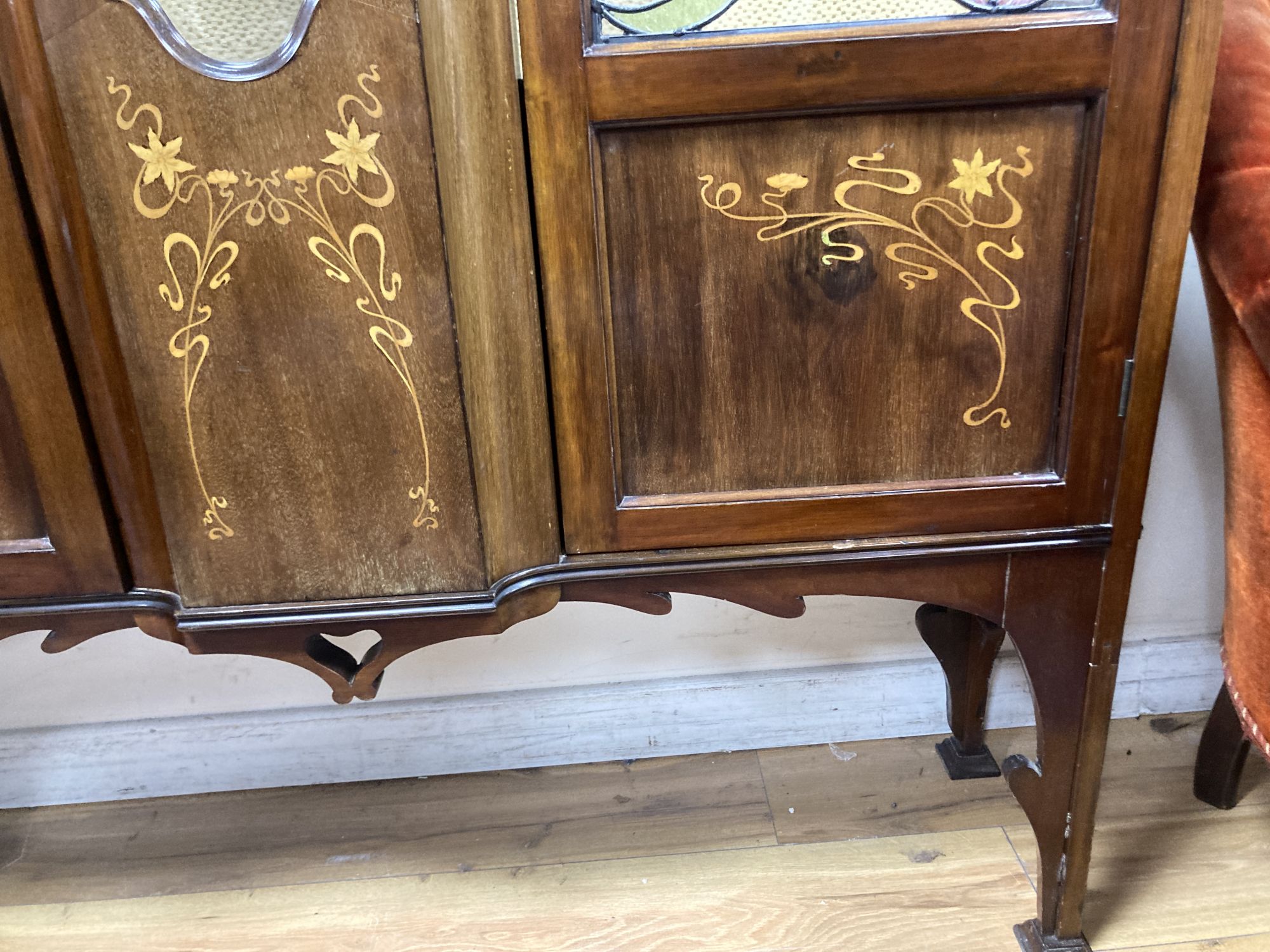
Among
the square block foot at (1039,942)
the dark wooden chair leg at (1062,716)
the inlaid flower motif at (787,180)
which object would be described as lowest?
the square block foot at (1039,942)

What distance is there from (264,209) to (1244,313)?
0.69 meters

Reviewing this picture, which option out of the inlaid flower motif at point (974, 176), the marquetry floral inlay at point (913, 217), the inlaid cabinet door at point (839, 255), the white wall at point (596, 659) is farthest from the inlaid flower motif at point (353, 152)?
the white wall at point (596, 659)

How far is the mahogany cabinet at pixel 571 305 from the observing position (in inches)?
23.6

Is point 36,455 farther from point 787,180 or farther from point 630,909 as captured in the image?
point 630,909

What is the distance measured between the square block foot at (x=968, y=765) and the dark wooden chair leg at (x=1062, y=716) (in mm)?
233

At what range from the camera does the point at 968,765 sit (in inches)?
45.9

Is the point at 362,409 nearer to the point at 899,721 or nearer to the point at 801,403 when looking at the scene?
the point at 801,403

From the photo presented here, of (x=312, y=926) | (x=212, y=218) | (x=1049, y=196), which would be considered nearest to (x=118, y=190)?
(x=212, y=218)

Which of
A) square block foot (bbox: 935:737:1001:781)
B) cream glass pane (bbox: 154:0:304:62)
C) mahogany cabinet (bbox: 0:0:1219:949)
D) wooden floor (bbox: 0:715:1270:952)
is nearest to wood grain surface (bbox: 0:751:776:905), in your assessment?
wooden floor (bbox: 0:715:1270:952)

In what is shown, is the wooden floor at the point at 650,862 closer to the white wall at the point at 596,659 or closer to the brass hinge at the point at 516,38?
the white wall at the point at 596,659

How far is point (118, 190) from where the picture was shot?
62cm

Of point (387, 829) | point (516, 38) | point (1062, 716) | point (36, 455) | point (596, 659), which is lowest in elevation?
point (387, 829)

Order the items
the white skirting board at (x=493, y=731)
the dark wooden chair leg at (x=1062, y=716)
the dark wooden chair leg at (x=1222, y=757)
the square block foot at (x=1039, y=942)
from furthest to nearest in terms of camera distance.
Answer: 1. the white skirting board at (x=493, y=731)
2. the dark wooden chair leg at (x=1222, y=757)
3. the square block foot at (x=1039, y=942)
4. the dark wooden chair leg at (x=1062, y=716)

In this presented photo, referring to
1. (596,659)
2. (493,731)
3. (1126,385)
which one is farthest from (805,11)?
(493,731)
